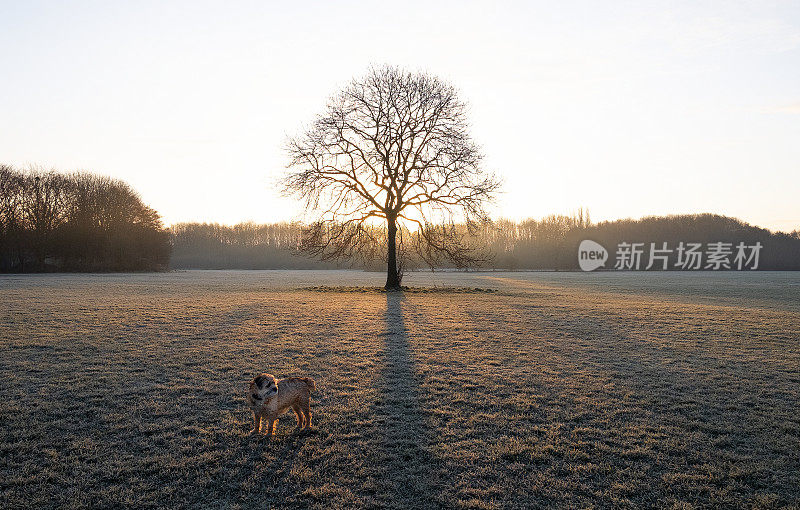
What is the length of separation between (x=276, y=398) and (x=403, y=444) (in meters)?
1.82

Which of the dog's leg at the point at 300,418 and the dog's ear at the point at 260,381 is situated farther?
the dog's leg at the point at 300,418

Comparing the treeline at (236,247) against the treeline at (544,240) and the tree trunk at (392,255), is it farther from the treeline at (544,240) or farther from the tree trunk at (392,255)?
the tree trunk at (392,255)

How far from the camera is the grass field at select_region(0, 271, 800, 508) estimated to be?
4707 millimetres

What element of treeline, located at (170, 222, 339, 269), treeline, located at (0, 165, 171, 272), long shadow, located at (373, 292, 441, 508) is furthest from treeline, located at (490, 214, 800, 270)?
long shadow, located at (373, 292, 441, 508)

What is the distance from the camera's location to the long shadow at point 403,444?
458cm

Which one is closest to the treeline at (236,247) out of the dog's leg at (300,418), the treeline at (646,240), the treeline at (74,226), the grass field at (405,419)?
the treeline at (74,226)

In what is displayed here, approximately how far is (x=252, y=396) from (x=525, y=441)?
3732 millimetres

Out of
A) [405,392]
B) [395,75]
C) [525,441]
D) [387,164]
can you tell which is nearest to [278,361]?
[405,392]

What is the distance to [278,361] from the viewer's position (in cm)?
1019

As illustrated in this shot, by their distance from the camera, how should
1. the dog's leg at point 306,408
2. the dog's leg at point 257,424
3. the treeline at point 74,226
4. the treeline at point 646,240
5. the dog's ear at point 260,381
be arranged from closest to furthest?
the dog's ear at point 260,381 → the dog's leg at point 257,424 → the dog's leg at point 306,408 → the treeline at point 74,226 → the treeline at point 646,240

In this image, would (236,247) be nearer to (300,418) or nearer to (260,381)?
(300,418)

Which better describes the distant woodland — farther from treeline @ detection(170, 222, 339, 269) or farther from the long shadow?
the long shadow

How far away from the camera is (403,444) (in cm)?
577

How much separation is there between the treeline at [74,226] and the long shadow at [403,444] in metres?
66.9
